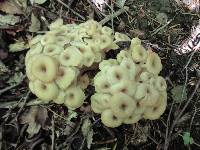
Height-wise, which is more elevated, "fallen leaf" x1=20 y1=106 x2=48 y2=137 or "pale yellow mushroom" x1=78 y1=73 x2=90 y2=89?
"pale yellow mushroom" x1=78 y1=73 x2=90 y2=89

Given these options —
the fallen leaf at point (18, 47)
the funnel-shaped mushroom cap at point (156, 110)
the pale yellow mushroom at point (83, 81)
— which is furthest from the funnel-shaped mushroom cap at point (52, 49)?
the funnel-shaped mushroom cap at point (156, 110)

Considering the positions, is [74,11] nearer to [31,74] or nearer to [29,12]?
[29,12]

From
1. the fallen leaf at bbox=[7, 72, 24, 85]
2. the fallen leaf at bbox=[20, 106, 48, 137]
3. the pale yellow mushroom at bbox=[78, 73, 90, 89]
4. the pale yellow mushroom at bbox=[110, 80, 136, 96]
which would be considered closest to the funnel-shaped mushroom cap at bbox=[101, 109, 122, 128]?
the pale yellow mushroom at bbox=[110, 80, 136, 96]

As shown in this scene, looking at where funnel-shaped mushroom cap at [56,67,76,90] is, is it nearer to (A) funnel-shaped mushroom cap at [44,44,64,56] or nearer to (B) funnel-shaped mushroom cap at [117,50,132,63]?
(A) funnel-shaped mushroom cap at [44,44,64,56]

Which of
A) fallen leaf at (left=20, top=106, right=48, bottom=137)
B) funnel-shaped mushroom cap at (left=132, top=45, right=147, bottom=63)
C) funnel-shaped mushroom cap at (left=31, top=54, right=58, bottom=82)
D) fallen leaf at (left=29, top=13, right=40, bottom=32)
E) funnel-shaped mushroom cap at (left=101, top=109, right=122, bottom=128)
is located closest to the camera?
funnel-shaped mushroom cap at (left=31, top=54, right=58, bottom=82)

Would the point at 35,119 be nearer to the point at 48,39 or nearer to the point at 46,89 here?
the point at 46,89
